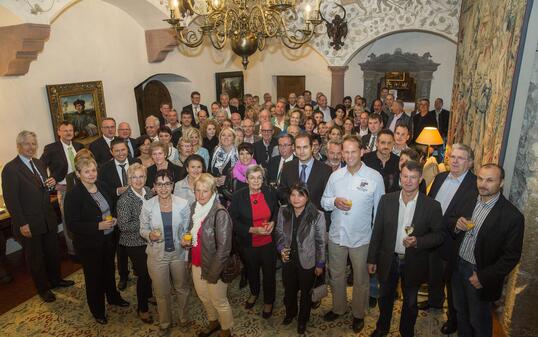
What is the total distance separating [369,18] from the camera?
966cm

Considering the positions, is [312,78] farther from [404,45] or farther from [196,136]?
[196,136]

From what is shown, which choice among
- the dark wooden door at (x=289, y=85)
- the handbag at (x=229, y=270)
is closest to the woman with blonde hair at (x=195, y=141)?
the handbag at (x=229, y=270)

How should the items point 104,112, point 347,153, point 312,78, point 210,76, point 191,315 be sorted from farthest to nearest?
point 312,78 < point 210,76 < point 104,112 < point 191,315 < point 347,153

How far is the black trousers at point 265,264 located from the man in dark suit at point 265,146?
196 centimetres

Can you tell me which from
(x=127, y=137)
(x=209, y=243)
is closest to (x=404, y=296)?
(x=209, y=243)

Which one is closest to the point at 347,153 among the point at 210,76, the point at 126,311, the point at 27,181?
the point at 126,311

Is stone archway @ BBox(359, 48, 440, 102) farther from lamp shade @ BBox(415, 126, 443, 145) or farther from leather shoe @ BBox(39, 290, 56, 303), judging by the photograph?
leather shoe @ BBox(39, 290, 56, 303)

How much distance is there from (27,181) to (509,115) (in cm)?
526

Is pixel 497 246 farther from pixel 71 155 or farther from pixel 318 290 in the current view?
pixel 71 155

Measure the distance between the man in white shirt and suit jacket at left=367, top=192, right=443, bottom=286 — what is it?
0.18 metres

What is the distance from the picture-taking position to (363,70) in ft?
38.7

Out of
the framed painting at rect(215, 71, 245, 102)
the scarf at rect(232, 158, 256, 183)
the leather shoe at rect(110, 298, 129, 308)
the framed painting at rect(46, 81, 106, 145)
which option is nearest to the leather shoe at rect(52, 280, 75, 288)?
the leather shoe at rect(110, 298, 129, 308)

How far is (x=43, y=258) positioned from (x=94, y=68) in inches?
158

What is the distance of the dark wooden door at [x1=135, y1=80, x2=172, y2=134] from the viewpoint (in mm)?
8266
